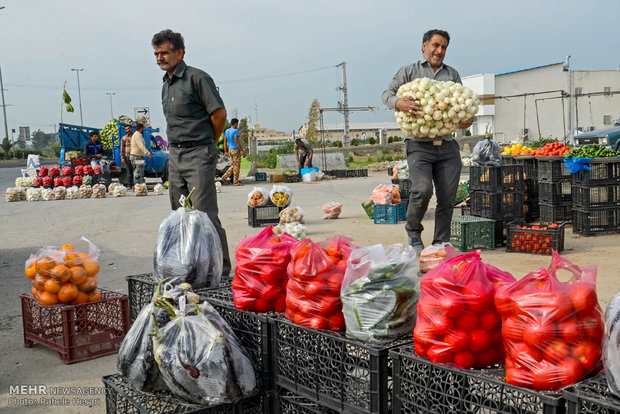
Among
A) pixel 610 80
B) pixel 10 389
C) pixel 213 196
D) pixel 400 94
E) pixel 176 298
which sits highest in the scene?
pixel 610 80

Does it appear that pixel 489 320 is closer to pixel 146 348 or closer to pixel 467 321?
pixel 467 321

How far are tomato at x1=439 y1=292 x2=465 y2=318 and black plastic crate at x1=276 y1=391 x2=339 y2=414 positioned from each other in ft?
2.51

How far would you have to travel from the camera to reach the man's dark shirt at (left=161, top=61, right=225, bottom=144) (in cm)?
484

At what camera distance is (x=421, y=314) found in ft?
7.27

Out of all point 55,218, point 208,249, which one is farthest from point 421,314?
point 55,218

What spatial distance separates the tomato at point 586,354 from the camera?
1847 mm

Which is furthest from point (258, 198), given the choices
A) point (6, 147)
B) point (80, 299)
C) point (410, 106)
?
point (6, 147)

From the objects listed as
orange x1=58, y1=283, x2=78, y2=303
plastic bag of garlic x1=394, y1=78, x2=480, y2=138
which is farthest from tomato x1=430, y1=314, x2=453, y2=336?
plastic bag of garlic x1=394, y1=78, x2=480, y2=138

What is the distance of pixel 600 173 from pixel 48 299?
7213 mm

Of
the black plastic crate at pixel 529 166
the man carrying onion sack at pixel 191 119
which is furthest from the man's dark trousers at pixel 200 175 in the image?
the black plastic crate at pixel 529 166

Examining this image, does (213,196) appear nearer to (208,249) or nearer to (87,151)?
(208,249)

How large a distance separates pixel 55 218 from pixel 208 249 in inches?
378

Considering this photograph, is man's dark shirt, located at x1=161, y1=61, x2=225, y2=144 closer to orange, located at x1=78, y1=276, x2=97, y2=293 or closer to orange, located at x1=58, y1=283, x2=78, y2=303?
orange, located at x1=78, y1=276, x2=97, y2=293

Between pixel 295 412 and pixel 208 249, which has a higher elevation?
pixel 208 249
